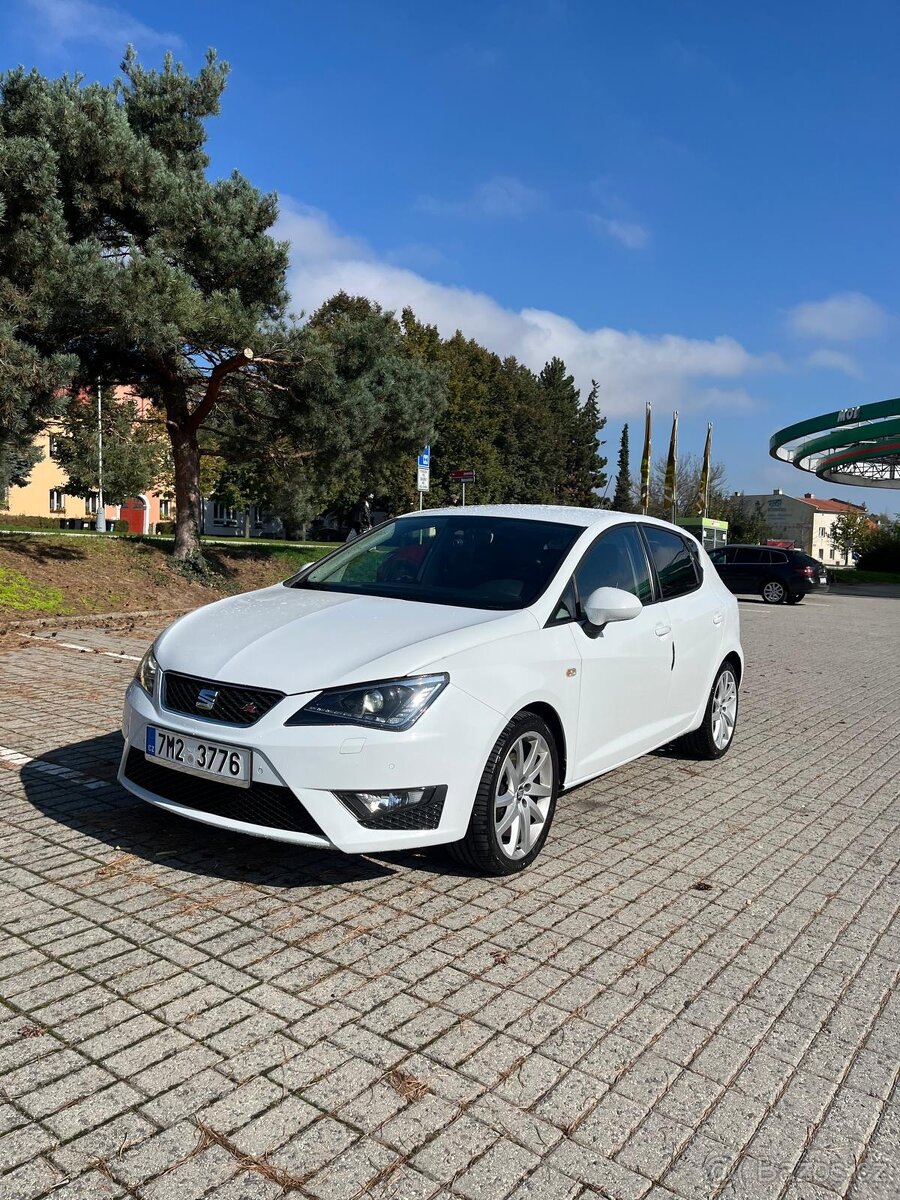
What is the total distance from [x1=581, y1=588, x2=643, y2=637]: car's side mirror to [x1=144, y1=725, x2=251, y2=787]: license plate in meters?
1.81

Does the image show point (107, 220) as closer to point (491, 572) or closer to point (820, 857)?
point (491, 572)

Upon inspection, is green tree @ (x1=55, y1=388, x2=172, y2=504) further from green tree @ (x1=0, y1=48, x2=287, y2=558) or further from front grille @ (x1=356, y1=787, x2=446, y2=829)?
front grille @ (x1=356, y1=787, x2=446, y2=829)

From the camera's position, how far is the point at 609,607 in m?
4.54

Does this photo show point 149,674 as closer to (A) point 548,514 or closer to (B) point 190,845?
(B) point 190,845

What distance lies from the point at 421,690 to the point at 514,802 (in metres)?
0.75

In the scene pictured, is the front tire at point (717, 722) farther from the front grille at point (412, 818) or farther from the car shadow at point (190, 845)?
the front grille at point (412, 818)

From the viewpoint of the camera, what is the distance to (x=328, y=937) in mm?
3525

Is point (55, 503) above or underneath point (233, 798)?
above

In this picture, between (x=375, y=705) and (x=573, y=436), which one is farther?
(x=573, y=436)

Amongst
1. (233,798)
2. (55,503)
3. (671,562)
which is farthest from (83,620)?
(55,503)

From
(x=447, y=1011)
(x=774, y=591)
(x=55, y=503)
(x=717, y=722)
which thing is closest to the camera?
(x=447, y=1011)

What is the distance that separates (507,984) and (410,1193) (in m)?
1.07

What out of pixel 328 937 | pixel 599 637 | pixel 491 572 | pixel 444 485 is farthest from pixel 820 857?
pixel 444 485

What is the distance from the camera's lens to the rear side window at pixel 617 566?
16.1ft
